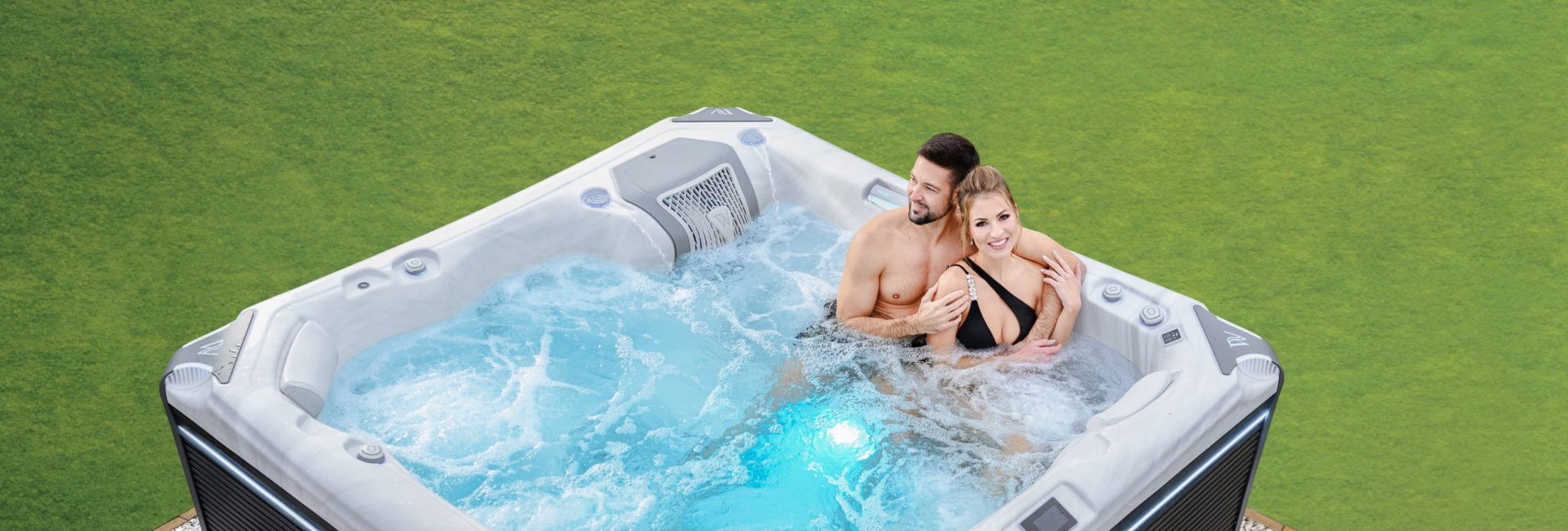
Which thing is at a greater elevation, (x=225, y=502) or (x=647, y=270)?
(x=647, y=270)

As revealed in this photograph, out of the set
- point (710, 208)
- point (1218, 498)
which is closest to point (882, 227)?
point (710, 208)

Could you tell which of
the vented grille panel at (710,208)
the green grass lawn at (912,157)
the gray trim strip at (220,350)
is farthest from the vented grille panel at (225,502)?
the vented grille panel at (710,208)

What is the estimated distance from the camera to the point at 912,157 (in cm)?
416

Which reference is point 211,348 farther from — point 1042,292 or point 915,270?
point 1042,292

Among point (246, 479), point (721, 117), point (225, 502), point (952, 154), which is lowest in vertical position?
point (225, 502)

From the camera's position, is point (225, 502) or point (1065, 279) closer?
point (225, 502)

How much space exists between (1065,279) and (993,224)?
0.91ft

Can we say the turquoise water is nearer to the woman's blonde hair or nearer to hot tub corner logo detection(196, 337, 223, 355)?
hot tub corner logo detection(196, 337, 223, 355)

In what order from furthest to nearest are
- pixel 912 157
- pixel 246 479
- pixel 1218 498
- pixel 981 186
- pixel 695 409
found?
pixel 912 157
pixel 695 409
pixel 1218 498
pixel 981 186
pixel 246 479

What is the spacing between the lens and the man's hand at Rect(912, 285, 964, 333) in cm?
274

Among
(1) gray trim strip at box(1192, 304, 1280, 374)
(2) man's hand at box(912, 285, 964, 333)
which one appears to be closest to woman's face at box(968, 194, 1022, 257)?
(2) man's hand at box(912, 285, 964, 333)

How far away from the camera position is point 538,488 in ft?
8.46

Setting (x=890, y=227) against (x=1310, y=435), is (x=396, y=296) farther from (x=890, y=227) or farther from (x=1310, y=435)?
(x=1310, y=435)

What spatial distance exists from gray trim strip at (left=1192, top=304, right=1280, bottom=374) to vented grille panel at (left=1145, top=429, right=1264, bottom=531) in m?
0.15
